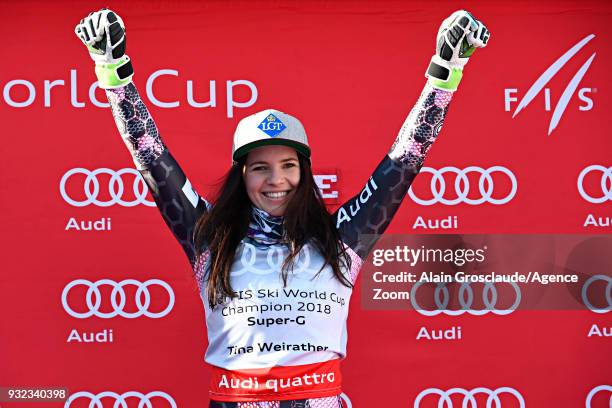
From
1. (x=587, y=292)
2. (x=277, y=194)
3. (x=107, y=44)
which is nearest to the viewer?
(x=107, y=44)

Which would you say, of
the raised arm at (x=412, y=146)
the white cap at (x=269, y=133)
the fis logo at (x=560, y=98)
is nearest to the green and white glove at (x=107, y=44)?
the white cap at (x=269, y=133)

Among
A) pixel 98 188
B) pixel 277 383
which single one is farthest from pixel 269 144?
pixel 98 188

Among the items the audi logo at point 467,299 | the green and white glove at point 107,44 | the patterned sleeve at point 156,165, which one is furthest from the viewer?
the audi logo at point 467,299

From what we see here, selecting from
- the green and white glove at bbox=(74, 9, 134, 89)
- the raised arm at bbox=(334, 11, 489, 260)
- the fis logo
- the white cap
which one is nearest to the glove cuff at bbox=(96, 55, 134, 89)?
the green and white glove at bbox=(74, 9, 134, 89)

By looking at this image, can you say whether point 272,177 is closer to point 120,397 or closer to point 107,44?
point 107,44

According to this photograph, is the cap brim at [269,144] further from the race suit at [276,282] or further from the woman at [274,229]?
the race suit at [276,282]

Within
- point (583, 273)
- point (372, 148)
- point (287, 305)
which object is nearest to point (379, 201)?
point (287, 305)

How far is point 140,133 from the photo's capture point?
200 cm

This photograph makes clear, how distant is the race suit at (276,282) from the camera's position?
76.0 inches

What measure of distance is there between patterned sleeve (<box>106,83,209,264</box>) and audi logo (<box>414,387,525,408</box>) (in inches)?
54.8

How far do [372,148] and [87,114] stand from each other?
1065mm

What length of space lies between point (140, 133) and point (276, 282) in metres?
0.48

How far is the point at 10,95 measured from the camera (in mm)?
3139

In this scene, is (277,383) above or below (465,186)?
below
